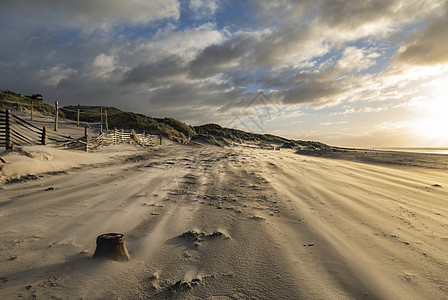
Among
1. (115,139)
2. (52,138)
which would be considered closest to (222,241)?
(115,139)

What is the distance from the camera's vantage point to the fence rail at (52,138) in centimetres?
965

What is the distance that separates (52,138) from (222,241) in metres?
20.9

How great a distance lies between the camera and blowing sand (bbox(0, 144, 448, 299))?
220cm

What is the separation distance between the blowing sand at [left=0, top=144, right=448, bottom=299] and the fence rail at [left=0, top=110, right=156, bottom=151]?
198 inches

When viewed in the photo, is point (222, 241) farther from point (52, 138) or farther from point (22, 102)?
point (22, 102)

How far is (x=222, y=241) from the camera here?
123 inches

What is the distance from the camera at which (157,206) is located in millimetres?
4555

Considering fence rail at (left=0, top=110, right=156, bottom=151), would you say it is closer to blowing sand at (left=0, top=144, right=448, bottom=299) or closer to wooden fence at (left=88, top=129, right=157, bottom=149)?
wooden fence at (left=88, top=129, right=157, bottom=149)

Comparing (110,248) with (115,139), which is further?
(115,139)

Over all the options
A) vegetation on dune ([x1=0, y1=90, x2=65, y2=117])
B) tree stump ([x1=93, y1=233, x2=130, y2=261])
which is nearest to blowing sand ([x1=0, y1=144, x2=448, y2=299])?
tree stump ([x1=93, y1=233, x2=130, y2=261])

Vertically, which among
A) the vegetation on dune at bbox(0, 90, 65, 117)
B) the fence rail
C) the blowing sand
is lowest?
the blowing sand

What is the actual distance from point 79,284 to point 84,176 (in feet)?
20.0

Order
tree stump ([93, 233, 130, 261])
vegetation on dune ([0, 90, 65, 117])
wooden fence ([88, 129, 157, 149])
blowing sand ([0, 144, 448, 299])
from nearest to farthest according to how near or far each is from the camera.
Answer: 1. blowing sand ([0, 144, 448, 299])
2. tree stump ([93, 233, 130, 261])
3. wooden fence ([88, 129, 157, 149])
4. vegetation on dune ([0, 90, 65, 117])

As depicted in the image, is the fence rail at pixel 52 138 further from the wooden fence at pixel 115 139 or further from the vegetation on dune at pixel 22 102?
the vegetation on dune at pixel 22 102
